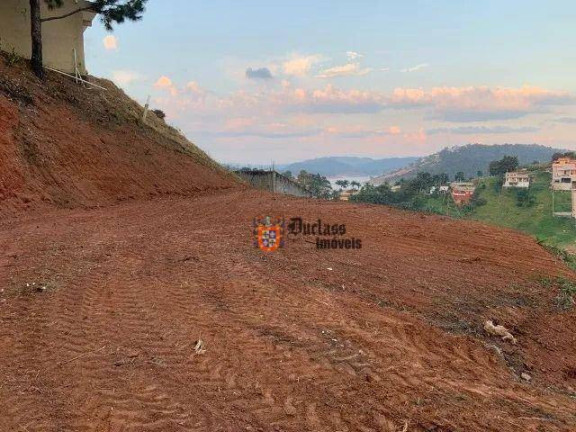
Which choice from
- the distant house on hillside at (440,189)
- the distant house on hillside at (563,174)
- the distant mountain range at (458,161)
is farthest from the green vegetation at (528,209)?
the distant mountain range at (458,161)

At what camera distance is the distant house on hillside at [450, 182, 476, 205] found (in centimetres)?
6481

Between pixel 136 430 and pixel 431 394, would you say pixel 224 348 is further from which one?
pixel 431 394

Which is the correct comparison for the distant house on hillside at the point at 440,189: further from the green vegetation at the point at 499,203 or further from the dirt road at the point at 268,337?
the dirt road at the point at 268,337

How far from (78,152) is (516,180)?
7081 cm

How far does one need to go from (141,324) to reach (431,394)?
290 centimetres

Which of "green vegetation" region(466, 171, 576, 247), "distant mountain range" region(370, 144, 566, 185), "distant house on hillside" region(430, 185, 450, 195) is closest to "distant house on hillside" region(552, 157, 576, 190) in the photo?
"green vegetation" region(466, 171, 576, 247)

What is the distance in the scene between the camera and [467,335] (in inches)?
206

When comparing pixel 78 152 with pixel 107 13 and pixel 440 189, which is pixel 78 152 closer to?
pixel 107 13

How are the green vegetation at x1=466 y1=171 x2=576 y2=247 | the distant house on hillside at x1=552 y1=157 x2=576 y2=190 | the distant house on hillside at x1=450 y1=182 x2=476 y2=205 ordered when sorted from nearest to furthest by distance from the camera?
the green vegetation at x1=466 y1=171 x2=576 y2=247
the distant house on hillside at x1=450 y1=182 x2=476 y2=205
the distant house on hillside at x1=552 y1=157 x2=576 y2=190

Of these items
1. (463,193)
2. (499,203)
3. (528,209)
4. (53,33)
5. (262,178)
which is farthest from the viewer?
(463,193)

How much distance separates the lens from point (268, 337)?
4418mm

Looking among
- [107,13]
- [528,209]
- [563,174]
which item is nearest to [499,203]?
[528,209]

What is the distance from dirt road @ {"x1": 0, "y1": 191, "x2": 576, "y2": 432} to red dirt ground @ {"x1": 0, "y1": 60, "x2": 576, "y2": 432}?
0.02 meters

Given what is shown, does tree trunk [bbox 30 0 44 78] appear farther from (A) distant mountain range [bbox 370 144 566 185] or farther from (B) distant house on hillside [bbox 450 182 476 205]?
(A) distant mountain range [bbox 370 144 566 185]
